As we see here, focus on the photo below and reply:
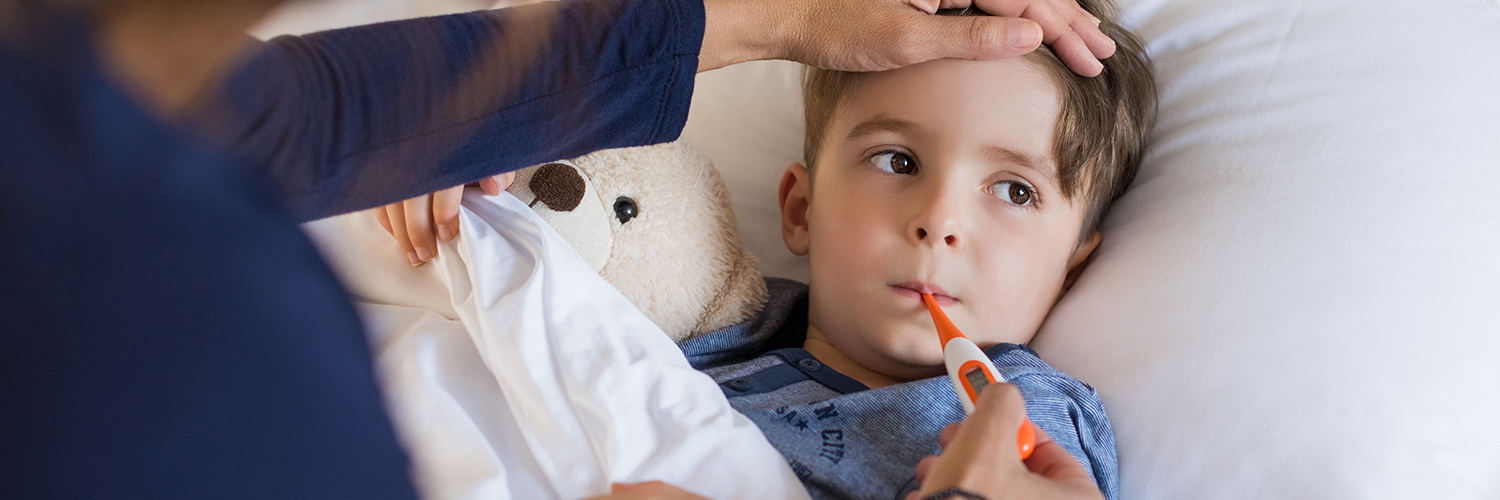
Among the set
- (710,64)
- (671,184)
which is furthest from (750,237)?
(710,64)

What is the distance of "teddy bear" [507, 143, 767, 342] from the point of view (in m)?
0.85

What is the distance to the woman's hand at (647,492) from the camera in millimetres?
602

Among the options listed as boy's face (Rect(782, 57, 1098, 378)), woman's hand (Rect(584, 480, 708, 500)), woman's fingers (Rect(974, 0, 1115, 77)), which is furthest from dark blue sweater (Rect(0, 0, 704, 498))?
woman's fingers (Rect(974, 0, 1115, 77))

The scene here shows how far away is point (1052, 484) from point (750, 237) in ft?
2.31

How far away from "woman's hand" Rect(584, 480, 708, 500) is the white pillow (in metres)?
0.40

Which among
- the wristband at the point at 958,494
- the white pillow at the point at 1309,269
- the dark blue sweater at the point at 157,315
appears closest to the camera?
the dark blue sweater at the point at 157,315

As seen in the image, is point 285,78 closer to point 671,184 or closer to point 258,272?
point 258,272

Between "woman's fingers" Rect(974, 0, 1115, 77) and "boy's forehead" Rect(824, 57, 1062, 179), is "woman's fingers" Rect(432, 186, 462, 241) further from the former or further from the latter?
"woman's fingers" Rect(974, 0, 1115, 77)

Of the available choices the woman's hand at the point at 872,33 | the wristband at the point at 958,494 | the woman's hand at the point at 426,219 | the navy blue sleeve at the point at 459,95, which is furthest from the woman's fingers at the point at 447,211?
Result: the wristband at the point at 958,494

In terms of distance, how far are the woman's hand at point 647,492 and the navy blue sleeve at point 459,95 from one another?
0.74ft

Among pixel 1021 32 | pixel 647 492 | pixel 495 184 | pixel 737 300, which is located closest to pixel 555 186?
pixel 495 184

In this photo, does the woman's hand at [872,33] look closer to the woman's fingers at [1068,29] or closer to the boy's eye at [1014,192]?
the woman's fingers at [1068,29]

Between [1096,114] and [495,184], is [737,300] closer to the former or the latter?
[495,184]

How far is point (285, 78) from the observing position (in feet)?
1.52
